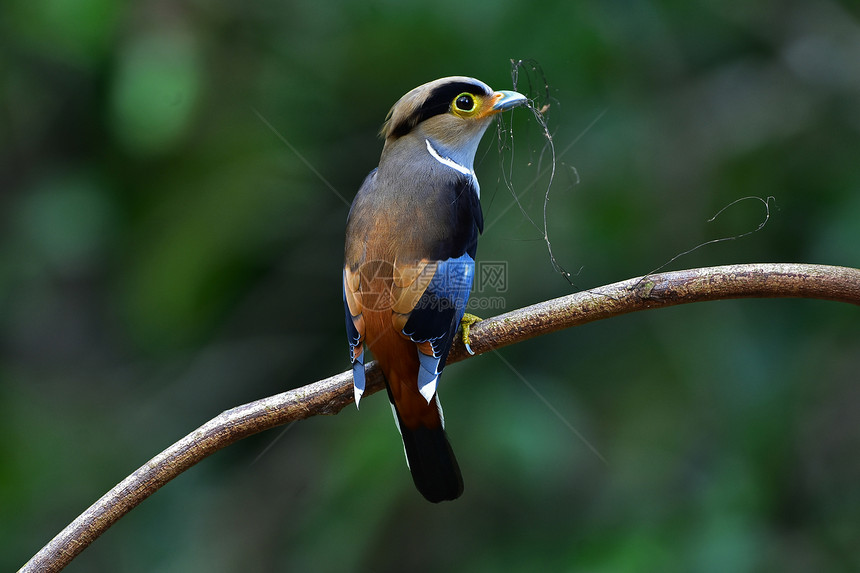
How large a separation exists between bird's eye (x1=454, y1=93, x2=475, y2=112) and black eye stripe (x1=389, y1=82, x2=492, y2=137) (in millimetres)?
13

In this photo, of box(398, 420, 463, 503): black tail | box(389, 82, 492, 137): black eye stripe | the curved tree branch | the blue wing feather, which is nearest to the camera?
the curved tree branch

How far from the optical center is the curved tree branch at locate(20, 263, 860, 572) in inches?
75.4

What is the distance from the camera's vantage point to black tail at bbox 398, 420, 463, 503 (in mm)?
2455

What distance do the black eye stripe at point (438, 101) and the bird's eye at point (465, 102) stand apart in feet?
0.04

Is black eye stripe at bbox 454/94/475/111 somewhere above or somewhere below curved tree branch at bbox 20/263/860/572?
above

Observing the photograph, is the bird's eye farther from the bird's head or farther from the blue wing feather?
the blue wing feather

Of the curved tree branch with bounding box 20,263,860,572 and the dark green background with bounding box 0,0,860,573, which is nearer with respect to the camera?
the curved tree branch with bounding box 20,263,860,572

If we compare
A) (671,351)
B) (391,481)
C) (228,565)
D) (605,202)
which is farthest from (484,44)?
(228,565)

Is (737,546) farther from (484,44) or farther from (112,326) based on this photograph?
(112,326)

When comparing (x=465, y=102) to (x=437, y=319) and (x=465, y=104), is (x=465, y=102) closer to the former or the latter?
(x=465, y=104)

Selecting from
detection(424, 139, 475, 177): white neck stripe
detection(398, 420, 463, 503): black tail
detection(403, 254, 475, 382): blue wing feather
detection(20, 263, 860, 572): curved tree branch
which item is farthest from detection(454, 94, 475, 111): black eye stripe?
detection(398, 420, 463, 503): black tail

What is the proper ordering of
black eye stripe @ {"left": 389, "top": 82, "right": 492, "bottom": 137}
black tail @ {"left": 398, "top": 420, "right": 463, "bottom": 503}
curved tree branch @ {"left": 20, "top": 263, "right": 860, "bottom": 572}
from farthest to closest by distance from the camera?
1. black eye stripe @ {"left": 389, "top": 82, "right": 492, "bottom": 137}
2. black tail @ {"left": 398, "top": 420, "right": 463, "bottom": 503}
3. curved tree branch @ {"left": 20, "top": 263, "right": 860, "bottom": 572}

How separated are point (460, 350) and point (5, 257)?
313 centimetres

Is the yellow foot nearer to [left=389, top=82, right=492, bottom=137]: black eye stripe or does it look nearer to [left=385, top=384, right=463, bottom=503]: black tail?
[left=385, top=384, right=463, bottom=503]: black tail
